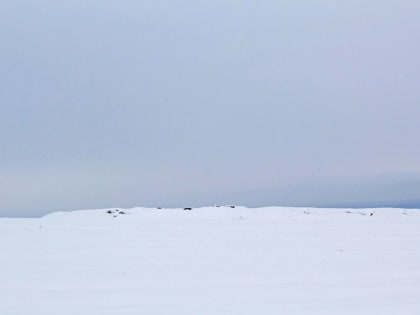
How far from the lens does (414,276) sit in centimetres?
611

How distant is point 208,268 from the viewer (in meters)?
6.47

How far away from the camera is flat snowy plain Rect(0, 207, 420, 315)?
15.3 ft

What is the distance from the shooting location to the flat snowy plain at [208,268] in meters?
4.67

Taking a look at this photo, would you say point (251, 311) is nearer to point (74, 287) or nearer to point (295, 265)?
point (74, 287)

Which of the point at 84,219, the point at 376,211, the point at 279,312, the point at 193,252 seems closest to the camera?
the point at 279,312

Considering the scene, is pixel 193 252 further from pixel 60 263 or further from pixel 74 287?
pixel 74 287

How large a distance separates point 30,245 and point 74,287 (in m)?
3.45

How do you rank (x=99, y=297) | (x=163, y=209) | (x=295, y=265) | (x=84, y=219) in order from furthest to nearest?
(x=163, y=209) < (x=84, y=219) < (x=295, y=265) < (x=99, y=297)

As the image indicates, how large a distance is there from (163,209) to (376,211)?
6181 millimetres

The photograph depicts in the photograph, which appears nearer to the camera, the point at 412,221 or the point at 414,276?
the point at 414,276

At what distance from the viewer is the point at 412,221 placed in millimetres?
13750

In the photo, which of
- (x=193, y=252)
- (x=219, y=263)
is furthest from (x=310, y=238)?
(x=219, y=263)

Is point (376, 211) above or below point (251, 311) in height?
above

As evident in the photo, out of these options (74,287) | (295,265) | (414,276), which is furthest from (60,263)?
(414,276)
